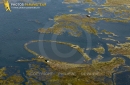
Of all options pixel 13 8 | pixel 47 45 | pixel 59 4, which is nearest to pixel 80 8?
pixel 59 4

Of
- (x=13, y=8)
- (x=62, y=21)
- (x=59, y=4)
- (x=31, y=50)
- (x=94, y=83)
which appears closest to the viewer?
(x=94, y=83)

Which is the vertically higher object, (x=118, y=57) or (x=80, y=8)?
(x=80, y=8)

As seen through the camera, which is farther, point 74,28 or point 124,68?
point 74,28

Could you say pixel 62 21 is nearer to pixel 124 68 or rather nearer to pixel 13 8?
pixel 13 8

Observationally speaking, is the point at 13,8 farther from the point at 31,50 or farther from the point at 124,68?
the point at 124,68

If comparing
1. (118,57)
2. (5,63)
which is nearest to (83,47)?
(118,57)

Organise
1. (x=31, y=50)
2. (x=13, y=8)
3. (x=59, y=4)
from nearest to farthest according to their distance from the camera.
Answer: (x=31, y=50) → (x=13, y=8) → (x=59, y=4)
